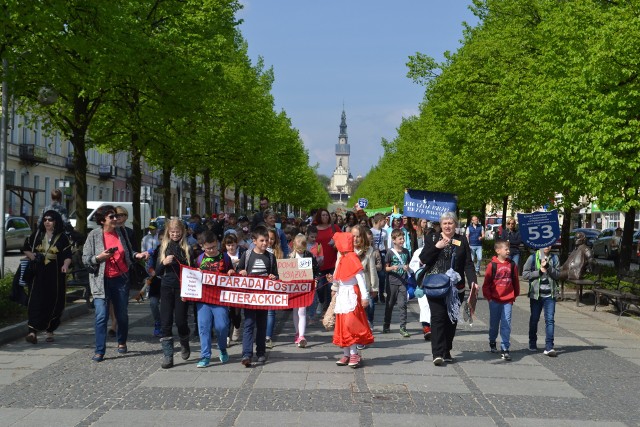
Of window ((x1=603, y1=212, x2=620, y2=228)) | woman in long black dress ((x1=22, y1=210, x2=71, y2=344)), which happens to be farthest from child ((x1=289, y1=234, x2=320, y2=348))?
window ((x1=603, y1=212, x2=620, y2=228))

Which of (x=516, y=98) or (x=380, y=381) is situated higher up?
(x=516, y=98)

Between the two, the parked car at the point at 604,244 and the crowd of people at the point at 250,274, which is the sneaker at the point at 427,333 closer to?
Answer: the crowd of people at the point at 250,274

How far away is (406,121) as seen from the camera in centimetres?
6869

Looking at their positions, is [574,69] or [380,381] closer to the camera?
[380,381]

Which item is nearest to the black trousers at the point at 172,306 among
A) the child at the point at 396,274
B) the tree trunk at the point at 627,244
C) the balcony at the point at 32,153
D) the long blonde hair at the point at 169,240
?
the long blonde hair at the point at 169,240

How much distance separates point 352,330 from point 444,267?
4.66 feet

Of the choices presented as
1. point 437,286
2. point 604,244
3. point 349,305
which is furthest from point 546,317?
point 604,244

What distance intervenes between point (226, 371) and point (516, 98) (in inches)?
667

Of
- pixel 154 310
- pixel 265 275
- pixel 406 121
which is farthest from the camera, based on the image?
pixel 406 121

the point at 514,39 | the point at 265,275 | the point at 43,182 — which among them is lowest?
the point at 265,275

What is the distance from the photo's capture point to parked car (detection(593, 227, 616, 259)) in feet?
138

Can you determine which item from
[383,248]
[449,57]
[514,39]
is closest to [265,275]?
[383,248]

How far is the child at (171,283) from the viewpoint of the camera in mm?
9477

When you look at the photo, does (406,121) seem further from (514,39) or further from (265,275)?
(265,275)
